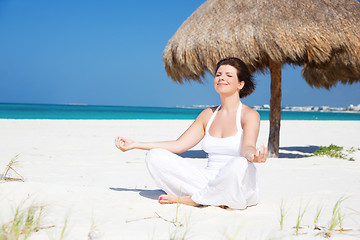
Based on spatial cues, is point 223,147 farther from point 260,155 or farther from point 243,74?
point 243,74

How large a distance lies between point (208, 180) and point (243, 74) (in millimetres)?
855

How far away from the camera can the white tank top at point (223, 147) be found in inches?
98.8

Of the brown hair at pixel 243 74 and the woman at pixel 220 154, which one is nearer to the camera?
the woman at pixel 220 154

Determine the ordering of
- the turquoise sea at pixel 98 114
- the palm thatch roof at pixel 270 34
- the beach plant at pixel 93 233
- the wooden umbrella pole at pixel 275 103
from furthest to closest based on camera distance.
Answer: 1. the turquoise sea at pixel 98 114
2. the wooden umbrella pole at pixel 275 103
3. the palm thatch roof at pixel 270 34
4. the beach plant at pixel 93 233

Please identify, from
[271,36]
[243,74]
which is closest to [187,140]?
[243,74]

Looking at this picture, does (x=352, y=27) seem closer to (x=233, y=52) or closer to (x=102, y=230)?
(x=233, y=52)

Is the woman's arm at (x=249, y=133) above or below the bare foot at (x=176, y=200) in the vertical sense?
above

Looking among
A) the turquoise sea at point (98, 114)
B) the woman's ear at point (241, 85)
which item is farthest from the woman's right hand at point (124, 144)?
the turquoise sea at point (98, 114)

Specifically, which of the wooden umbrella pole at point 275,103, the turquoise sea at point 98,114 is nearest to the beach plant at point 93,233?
the wooden umbrella pole at point 275,103

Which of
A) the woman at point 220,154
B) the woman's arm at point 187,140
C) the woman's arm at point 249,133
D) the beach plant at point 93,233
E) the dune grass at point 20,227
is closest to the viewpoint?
the dune grass at point 20,227

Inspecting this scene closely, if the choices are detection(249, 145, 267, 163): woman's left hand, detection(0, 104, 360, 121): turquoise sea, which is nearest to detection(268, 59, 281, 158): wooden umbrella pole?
detection(249, 145, 267, 163): woman's left hand

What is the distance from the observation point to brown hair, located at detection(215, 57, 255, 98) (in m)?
2.65

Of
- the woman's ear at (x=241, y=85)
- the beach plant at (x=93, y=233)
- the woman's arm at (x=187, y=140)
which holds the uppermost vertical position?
the woman's ear at (x=241, y=85)

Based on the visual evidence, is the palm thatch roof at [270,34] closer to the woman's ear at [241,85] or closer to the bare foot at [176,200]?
the woman's ear at [241,85]
